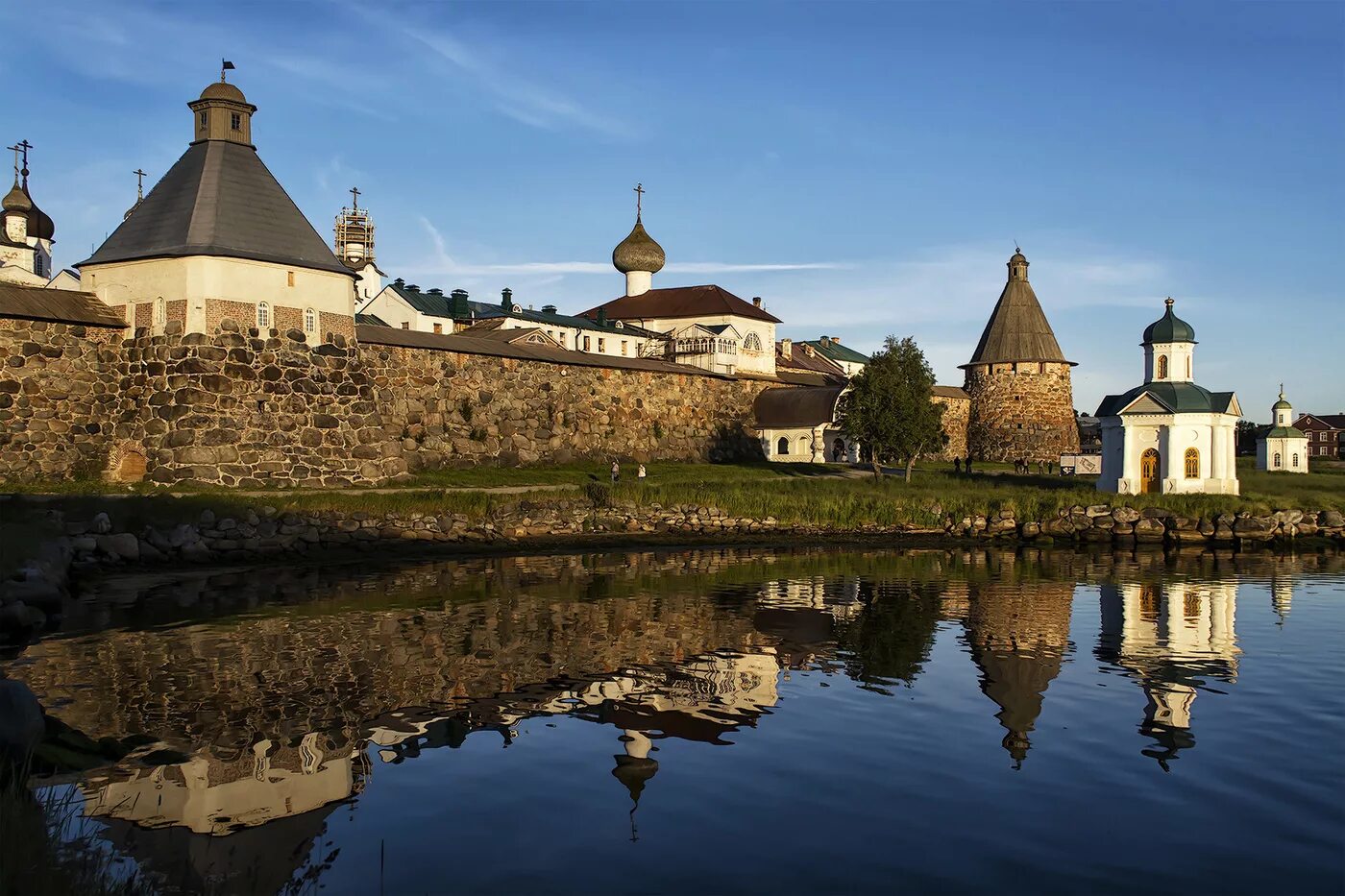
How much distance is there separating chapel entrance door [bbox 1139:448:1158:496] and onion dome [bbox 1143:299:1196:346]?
12.4 ft

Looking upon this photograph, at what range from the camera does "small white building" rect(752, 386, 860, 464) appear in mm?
50219

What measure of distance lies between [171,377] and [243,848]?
2344 centimetres

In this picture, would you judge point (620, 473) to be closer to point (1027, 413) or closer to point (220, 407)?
point (220, 407)

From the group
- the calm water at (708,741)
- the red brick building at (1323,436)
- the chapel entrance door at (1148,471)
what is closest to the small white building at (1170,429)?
the chapel entrance door at (1148,471)

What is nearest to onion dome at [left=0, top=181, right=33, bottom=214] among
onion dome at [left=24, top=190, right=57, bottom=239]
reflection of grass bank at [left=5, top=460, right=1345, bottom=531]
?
onion dome at [left=24, top=190, right=57, bottom=239]

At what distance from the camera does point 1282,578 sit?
2466cm

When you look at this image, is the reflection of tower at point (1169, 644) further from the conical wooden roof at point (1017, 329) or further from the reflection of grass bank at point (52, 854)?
the conical wooden roof at point (1017, 329)

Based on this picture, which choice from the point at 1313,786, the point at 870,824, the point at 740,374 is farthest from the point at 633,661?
the point at 740,374

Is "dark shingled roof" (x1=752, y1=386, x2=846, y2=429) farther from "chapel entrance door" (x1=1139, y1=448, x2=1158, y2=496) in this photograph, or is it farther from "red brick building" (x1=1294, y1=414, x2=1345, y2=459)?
"red brick building" (x1=1294, y1=414, x2=1345, y2=459)

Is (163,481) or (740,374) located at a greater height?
(740,374)

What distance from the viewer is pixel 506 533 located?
29.3m

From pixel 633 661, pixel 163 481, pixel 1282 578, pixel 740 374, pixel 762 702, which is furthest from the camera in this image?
pixel 740 374

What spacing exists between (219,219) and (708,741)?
24175mm

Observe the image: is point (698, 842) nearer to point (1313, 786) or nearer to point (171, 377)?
point (1313, 786)
